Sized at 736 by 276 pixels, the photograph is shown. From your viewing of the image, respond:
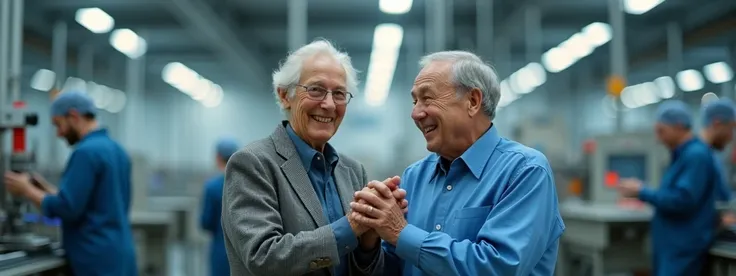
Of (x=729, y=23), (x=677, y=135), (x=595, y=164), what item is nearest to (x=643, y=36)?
(x=729, y=23)

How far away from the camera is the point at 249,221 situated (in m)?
1.54

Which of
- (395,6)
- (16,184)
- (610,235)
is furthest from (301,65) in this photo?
(395,6)

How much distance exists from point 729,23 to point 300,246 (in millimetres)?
6679

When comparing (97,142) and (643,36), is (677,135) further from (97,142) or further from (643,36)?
(643,36)

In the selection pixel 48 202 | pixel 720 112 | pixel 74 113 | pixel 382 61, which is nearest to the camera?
pixel 48 202

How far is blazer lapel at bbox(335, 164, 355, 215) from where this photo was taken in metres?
1.78

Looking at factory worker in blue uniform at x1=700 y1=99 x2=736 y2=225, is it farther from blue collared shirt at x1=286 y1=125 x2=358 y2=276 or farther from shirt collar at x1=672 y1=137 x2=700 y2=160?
blue collared shirt at x1=286 y1=125 x2=358 y2=276

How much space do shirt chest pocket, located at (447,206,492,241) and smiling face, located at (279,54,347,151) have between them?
395 millimetres

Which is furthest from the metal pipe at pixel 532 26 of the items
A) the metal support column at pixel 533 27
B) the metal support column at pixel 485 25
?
the metal support column at pixel 485 25

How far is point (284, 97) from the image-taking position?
70.6 inches

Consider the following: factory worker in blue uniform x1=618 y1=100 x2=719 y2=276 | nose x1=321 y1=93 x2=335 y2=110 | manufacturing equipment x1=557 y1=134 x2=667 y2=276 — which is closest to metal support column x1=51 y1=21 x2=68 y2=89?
manufacturing equipment x1=557 y1=134 x2=667 y2=276

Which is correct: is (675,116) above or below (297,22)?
below

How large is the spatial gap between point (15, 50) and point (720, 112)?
3869 mm

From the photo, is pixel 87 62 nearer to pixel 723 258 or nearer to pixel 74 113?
pixel 74 113
